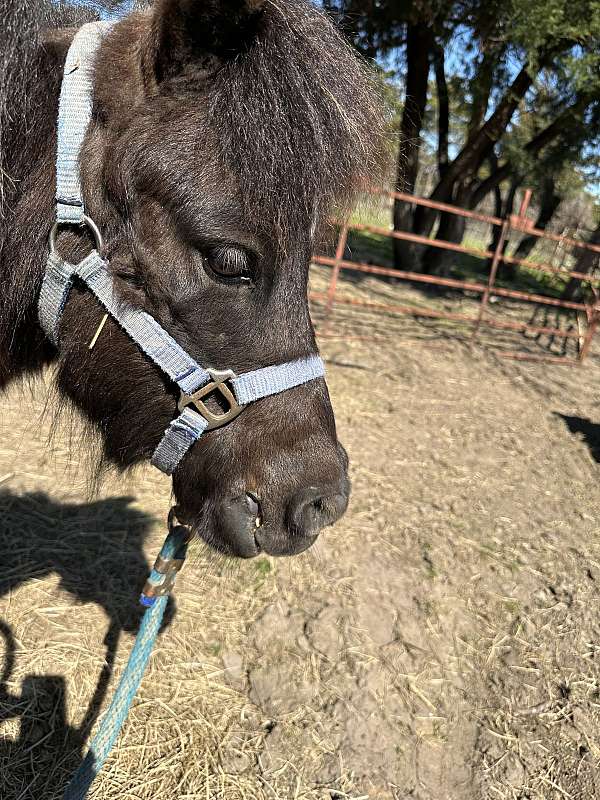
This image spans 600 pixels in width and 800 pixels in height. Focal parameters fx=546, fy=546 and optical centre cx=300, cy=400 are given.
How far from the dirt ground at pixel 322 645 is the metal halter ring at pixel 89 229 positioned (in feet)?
2.27

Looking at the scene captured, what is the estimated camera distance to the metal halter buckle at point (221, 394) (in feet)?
4.33

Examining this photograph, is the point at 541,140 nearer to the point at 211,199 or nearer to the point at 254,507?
the point at 211,199

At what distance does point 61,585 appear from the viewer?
2.52 meters

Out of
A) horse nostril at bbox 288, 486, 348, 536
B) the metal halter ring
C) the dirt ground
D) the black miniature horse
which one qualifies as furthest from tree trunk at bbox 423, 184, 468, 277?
the metal halter ring

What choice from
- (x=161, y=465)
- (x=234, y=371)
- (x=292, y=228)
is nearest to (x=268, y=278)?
(x=292, y=228)

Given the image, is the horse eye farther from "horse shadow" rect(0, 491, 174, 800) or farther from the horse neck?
"horse shadow" rect(0, 491, 174, 800)

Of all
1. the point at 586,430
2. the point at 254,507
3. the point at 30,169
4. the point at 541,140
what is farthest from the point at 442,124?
the point at 254,507

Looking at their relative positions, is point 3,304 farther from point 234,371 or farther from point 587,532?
point 587,532

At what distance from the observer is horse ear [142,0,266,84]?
3.71ft

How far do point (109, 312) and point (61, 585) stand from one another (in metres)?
1.74

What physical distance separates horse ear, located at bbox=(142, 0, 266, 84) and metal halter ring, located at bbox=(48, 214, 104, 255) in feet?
1.16

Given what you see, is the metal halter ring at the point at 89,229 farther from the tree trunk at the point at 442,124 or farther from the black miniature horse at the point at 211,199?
the tree trunk at the point at 442,124

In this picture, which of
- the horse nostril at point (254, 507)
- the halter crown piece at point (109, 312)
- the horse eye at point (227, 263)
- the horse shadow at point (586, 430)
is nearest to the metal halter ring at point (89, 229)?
the halter crown piece at point (109, 312)

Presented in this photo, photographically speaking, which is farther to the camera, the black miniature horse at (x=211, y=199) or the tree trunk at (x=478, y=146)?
the tree trunk at (x=478, y=146)
